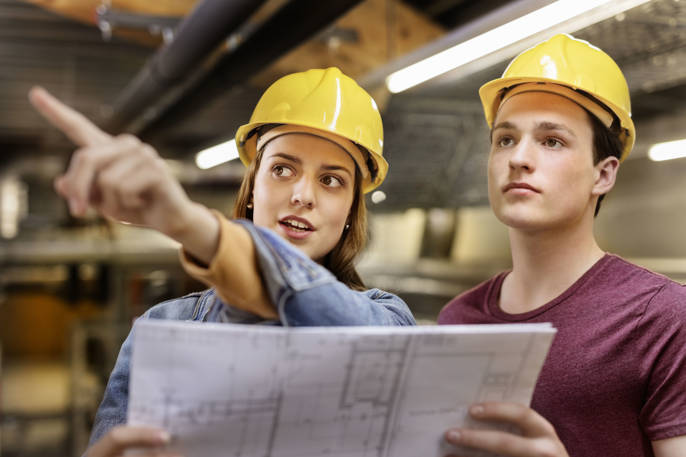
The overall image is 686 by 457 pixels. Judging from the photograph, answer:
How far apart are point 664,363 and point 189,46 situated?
10.8 ft

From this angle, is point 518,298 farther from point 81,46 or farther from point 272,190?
point 81,46

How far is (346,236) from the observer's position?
58.2 inches

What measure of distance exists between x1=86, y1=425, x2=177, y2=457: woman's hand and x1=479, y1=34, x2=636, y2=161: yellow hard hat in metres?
1.19

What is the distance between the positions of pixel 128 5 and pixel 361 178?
136 inches

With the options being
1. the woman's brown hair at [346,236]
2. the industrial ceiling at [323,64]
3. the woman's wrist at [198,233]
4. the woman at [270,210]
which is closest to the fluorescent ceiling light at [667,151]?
the industrial ceiling at [323,64]

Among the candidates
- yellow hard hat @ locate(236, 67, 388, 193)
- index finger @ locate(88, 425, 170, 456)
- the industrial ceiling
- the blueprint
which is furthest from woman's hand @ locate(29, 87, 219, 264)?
the industrial ceiling

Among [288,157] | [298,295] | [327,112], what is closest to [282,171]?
[288,157]

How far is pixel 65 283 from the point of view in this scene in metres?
9.77

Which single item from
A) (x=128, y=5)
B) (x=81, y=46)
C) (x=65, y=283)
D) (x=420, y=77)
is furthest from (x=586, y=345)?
(x=65, y=283)

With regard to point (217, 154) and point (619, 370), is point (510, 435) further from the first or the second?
point (217, 154)

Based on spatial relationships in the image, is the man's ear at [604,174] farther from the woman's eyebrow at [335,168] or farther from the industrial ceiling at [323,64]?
the industrial ceiling at [323,64]

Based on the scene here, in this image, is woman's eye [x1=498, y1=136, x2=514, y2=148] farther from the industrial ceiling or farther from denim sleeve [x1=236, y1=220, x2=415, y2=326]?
the industrial ceiling

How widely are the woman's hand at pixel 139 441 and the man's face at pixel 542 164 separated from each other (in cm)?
99

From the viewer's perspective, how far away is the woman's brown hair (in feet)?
4.75
